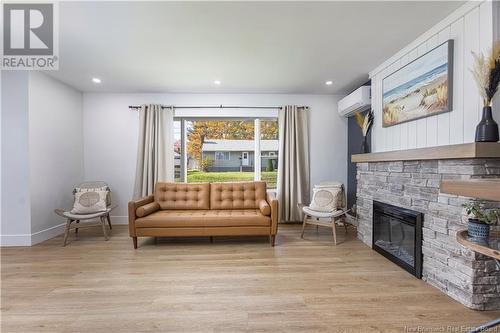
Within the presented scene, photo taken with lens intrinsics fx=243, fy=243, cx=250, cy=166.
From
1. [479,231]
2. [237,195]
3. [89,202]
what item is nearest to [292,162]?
[237,195]

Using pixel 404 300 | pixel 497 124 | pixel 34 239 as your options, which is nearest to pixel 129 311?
pixel 404 300

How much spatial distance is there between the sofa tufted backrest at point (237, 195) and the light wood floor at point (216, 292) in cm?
82

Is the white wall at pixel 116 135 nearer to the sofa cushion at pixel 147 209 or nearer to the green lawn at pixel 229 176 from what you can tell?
the sofa cushion at pixel 147 209

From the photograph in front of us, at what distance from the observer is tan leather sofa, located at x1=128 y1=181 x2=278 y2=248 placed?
328 centimetres

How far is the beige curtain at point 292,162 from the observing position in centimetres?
443

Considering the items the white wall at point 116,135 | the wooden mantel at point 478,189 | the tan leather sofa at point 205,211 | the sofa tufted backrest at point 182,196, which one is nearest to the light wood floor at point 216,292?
the tan leather sofa at point 205,211

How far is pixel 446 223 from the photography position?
205cm

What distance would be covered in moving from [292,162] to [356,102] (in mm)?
1436

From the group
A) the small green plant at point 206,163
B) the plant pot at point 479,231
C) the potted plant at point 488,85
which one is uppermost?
the potted plant at point 488,85

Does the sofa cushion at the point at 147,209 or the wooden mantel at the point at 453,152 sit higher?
the wooden mantel at the point at 453,152

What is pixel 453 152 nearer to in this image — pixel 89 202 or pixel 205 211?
pixel 205 211

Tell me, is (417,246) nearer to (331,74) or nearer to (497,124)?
(497,124)

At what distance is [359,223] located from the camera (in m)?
3.56

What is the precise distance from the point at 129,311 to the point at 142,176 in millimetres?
2788
